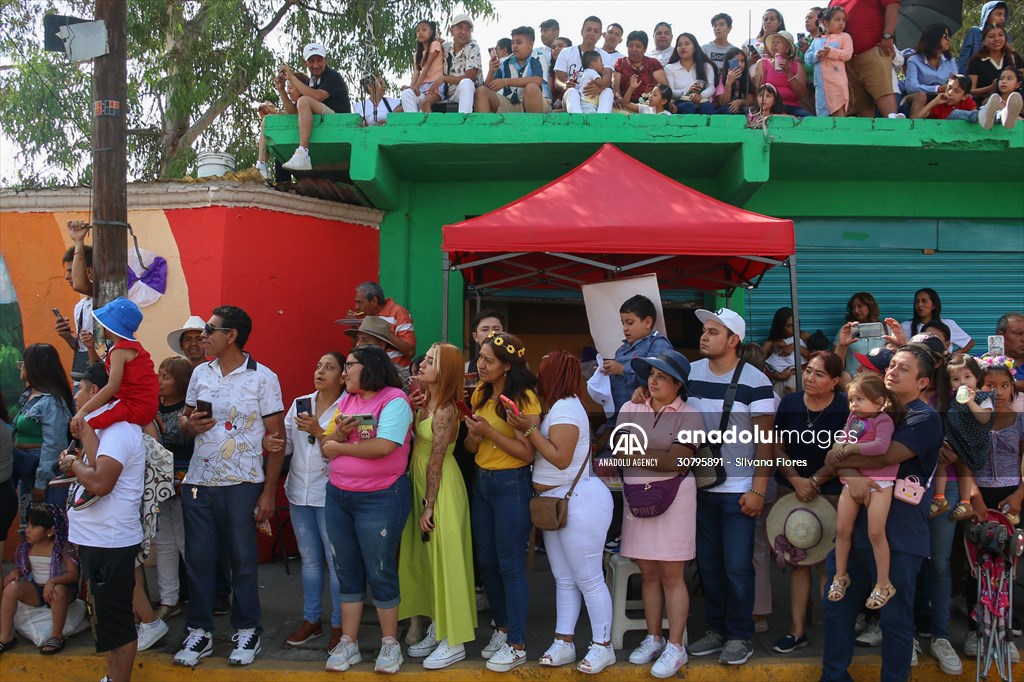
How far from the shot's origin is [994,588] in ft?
14.1

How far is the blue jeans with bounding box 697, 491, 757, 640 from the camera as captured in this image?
14.2ft

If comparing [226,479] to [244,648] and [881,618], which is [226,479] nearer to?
[244,648]

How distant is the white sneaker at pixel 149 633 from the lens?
4539mm

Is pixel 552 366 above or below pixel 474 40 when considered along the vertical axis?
below

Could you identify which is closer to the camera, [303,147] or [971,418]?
[971,418]

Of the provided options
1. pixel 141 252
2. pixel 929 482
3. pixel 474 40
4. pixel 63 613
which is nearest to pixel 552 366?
pixel 929 482

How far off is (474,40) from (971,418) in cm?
570

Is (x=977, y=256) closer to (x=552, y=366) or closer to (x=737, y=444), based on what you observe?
(x=737, y=444)

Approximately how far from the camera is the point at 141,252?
6.72m

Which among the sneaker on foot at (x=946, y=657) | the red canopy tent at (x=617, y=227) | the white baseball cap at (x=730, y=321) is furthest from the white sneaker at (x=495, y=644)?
the sneaker on foot at (x=946, y=657)

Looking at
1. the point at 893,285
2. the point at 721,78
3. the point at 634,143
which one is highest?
the point at 721,78

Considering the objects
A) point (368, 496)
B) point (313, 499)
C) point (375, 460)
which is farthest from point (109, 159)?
point (368, 496)

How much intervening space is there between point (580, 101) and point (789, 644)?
5.10 m

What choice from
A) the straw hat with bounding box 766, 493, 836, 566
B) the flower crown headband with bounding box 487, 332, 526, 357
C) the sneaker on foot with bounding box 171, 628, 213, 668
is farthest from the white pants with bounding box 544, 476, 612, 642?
the sneaker on foot with bounding box 171, 628, 213, 668
